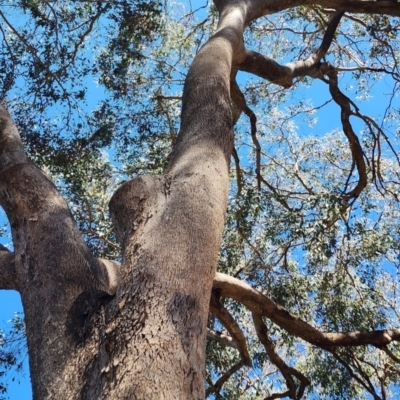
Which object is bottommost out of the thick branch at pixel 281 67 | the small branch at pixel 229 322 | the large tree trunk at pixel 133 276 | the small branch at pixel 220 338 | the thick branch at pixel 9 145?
the large tree trunk at pixel 133 276

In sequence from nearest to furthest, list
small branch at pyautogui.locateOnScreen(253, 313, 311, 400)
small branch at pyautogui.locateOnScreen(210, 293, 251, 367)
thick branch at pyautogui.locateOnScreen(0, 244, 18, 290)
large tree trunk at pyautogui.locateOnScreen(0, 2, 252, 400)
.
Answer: large tree trunk at pyautogui.locateOnScreen(0, 2, 252, 400) < thick branch at pyautogui.locateOnScreen(0, 244, 18, 290) < small branch at pyautogui.locateOnScreen(210, 293, 251, 367) < small branch at pyautogui.locateOnScreen(253, 313, 311, 400)

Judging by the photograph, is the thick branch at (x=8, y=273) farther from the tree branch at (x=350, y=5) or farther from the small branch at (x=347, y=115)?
the small branch at (x=347, y=115)

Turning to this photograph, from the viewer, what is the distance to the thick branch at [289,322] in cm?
420

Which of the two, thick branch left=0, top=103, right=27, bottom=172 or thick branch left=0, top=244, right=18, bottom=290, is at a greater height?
thick branch left=0, top=103, right=27, bottom=172

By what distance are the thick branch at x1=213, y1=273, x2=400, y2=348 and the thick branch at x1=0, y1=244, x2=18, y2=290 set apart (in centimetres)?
183

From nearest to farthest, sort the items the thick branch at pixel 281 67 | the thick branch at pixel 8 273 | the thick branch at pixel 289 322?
the thick branch at pixel 8 273, the thick branch at pixel 289 322, the thick branch at pixel 281 67

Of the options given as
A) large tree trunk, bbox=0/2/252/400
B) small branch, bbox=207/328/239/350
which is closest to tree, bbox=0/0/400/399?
large tree trunk, bbox=0/2/252/400

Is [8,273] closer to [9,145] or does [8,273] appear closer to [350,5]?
[9,145]

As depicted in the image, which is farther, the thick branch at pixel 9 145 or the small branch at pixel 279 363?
the small branch at pixel 279 363

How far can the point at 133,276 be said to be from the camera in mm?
1941

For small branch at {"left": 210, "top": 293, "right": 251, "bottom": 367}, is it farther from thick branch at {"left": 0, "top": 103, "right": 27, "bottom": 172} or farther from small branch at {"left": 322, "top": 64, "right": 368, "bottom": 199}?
small branch at {"left": 322, "top": 64, "right": 368, "bottom": 199}

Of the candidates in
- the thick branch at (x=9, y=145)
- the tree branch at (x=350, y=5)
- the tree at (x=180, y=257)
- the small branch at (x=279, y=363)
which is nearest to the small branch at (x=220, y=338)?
the tree at (x=180, y=257)

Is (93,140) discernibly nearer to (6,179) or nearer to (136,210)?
(6,179)

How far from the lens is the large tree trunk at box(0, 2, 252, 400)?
1729 millimetres
